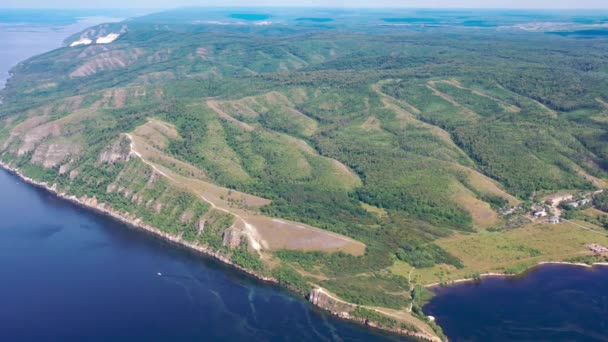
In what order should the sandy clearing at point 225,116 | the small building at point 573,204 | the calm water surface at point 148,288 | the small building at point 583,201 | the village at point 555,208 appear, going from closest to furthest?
the calm water surface at point 148,288 → the village at point 555,208 → the small building at point 573,204 → the small building at point 583,201 → the sandy clearing at point 225,116

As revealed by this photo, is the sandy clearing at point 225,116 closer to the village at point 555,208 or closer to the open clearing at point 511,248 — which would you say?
the open clearing at point 511,248

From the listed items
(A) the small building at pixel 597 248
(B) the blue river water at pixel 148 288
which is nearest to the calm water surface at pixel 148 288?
(B) the blue river water at pixel 148 288

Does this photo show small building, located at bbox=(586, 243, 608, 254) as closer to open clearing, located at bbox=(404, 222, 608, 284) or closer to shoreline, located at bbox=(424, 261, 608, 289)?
open clearing, located at bbox=(404, 222, 608, 284)

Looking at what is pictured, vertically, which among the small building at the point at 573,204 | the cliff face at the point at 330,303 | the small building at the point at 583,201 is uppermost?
the small building at the point at 583,201

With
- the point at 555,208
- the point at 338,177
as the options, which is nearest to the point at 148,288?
the point at 338,177

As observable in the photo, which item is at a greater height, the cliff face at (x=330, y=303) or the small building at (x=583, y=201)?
the small building at (x=583, y=201)
